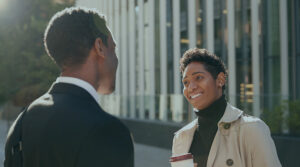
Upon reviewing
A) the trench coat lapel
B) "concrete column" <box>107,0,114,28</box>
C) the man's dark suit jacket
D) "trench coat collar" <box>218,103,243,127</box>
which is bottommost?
the trench coat lapel

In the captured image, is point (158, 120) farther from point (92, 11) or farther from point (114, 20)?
point (92, 11)

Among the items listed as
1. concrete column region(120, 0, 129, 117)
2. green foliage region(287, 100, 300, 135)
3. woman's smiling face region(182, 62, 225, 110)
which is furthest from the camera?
concrete column region(120, 0, 129, 117)

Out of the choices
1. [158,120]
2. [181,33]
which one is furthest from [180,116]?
[181,33]

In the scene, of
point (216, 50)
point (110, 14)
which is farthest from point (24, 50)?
point (216, 50)

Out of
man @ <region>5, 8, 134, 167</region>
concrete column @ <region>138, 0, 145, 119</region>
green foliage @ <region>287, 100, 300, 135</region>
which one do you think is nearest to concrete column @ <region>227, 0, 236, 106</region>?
green foliage @ <region>287, 100, 300, 135</region>

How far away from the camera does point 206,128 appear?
10.1ft

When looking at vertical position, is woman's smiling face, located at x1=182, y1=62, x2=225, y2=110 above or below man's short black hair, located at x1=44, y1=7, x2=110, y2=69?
below

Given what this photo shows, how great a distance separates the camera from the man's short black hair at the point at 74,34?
63.7 inches

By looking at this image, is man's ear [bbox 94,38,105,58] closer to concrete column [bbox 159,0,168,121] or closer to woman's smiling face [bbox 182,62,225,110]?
woman's smiling face [bbox 182,62,225,110]

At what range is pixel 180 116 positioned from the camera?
13.8m

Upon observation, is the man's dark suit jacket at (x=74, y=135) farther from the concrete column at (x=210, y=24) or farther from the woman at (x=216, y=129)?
the concrete column at (x=210, y=24)

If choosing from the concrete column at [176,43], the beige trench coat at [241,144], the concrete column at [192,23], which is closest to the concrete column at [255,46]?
the concrete column at [192,23]

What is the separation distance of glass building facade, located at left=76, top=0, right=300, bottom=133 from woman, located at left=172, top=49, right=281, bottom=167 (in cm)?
672

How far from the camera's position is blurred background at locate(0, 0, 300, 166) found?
10.7 meters
